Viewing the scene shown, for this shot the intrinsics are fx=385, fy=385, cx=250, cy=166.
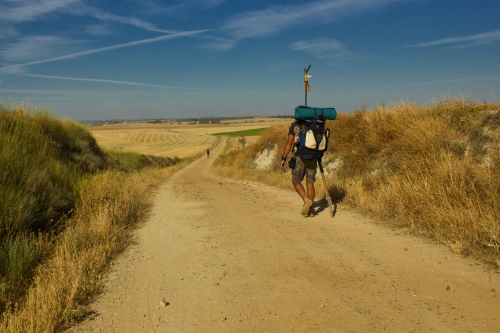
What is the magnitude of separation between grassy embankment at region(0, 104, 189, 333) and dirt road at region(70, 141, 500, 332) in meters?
0.32

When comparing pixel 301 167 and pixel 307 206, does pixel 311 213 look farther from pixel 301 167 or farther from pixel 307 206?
pixel 301 167

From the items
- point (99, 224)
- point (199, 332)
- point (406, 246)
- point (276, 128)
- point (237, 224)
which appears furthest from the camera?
point (276, 128)

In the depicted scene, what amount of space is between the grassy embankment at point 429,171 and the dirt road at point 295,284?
58 cm

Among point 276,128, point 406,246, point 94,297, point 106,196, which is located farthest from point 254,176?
point 94,297

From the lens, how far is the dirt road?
3604 mm

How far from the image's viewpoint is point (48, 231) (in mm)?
6355

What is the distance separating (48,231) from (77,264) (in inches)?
73.4

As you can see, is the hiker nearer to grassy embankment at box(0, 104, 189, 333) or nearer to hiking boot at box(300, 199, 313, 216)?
hiking boot at box(300, 199, 313, 216)

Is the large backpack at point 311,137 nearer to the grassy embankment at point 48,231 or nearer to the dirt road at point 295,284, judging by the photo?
the dirt road at point 295,284

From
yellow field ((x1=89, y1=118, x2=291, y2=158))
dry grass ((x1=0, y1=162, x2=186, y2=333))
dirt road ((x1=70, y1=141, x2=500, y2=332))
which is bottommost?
yellow field ((x1=89, y1=118, x2=291, y2=158))

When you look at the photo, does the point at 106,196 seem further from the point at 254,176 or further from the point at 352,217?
the point at 254,176

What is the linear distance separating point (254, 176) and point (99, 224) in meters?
10.3

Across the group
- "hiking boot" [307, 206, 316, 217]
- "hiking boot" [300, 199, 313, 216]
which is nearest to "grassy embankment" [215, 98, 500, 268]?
"hiking boot" [307, 206, 316, 217]

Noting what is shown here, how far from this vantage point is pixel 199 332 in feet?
11.5
